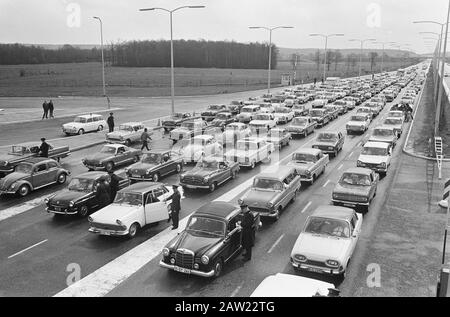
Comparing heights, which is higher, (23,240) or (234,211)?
(234,211)

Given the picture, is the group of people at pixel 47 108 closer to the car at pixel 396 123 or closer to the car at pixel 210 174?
the car at pixel 210 174

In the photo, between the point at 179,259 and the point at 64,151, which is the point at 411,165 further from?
the point at 64,151

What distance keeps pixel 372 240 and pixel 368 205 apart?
290 cm

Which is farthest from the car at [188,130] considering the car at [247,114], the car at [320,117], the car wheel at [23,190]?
the car wheel at [23,190]

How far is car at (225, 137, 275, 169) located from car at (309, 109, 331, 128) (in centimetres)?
1345

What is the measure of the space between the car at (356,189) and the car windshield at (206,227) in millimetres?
6510

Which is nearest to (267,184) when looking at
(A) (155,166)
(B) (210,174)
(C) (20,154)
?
(B) (210,174)

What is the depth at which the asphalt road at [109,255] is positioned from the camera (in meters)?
11.6

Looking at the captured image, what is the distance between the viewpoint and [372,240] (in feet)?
48.3

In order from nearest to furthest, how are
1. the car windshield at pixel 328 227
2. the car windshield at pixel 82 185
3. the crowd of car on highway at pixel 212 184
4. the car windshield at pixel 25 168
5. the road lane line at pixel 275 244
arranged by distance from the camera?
the crowd of car on highway at pixel 212 184
the car windshield at pixel 328 227
the road lane line at pixel 275 244
the car windshield at pixel 82 185
the car windshield at pixel 25 168

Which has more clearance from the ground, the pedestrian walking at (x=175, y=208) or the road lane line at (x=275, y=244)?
the pedestrian walking at (x=175, y=208)

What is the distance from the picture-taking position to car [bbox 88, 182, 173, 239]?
14773 mm

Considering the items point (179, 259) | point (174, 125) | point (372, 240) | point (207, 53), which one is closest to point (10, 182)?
point (179, 259)

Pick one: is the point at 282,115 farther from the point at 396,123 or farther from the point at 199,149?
the point at 199,149
